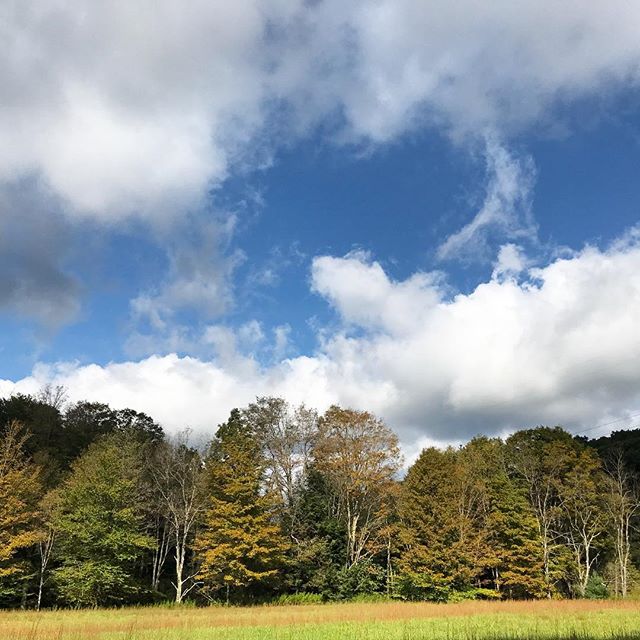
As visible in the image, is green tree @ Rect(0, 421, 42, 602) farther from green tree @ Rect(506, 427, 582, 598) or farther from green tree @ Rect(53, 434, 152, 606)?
green tree @ Rect(506, 427, 582, 598)

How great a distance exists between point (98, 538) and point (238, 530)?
33.9 ft

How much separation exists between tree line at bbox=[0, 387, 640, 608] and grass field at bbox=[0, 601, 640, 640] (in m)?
9.52

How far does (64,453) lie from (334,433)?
32.4 metres

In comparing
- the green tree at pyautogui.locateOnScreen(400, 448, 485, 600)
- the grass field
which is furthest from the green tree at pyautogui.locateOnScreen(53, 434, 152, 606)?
the green tree at pyautogui.locateOnScreen(400, 448, 485, 600)

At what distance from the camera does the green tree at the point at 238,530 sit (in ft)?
138

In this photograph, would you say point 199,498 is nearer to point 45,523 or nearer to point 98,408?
point 45,523

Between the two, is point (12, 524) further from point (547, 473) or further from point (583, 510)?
point (583, 510)

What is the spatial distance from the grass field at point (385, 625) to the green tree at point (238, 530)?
10.1m

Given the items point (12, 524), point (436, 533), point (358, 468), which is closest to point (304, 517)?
point (358, 468)

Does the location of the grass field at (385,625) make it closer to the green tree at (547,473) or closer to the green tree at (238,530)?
the green tree at (238,530)

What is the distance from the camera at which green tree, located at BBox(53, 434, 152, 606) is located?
126 ft

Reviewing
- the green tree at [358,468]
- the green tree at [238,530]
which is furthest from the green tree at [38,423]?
the green tree at [358,468]

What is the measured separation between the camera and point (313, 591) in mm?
48969

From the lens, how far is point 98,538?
3953 cm
